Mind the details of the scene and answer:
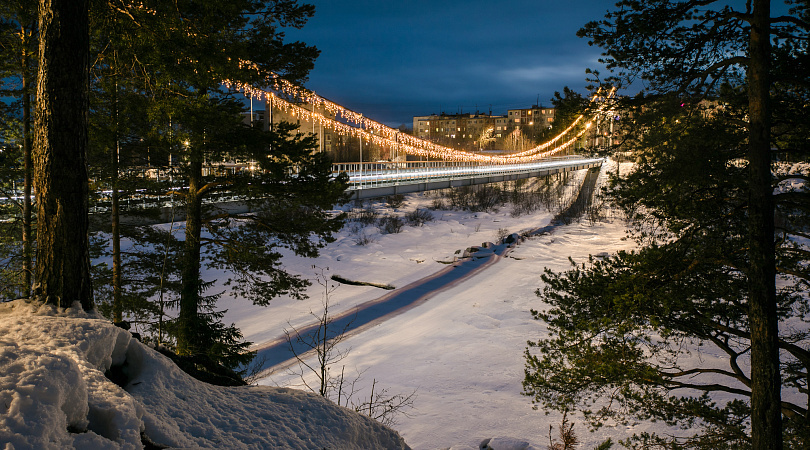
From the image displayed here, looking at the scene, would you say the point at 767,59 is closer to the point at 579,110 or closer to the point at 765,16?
the point at 765,16

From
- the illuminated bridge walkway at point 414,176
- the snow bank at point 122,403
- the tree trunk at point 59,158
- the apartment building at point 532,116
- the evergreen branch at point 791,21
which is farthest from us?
the apartment building at point 532,116

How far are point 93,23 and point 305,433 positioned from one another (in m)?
5.25

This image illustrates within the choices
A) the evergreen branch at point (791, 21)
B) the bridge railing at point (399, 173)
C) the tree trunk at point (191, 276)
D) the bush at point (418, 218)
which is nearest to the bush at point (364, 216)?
the bush at point (418, 218)

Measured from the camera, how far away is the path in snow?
12078 millimetres

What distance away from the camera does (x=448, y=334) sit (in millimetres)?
13203

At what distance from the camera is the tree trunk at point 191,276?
8180 millimetres

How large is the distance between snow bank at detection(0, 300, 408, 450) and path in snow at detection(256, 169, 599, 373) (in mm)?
4014

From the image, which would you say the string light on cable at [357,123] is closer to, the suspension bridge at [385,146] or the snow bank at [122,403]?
the suspension bridge at [385,146]

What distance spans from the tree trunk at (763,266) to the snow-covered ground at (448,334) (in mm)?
3231

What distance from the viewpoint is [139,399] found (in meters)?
2.75

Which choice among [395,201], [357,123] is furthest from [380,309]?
[395,201]

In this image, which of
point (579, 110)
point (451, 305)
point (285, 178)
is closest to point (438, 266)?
point (451, 305)

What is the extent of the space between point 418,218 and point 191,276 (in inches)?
1043

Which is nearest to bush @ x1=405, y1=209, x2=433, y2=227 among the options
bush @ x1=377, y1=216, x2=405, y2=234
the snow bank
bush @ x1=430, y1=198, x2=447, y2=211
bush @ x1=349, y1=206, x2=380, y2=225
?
bush @ x1=377, y1=216, x2=405, y2=234
